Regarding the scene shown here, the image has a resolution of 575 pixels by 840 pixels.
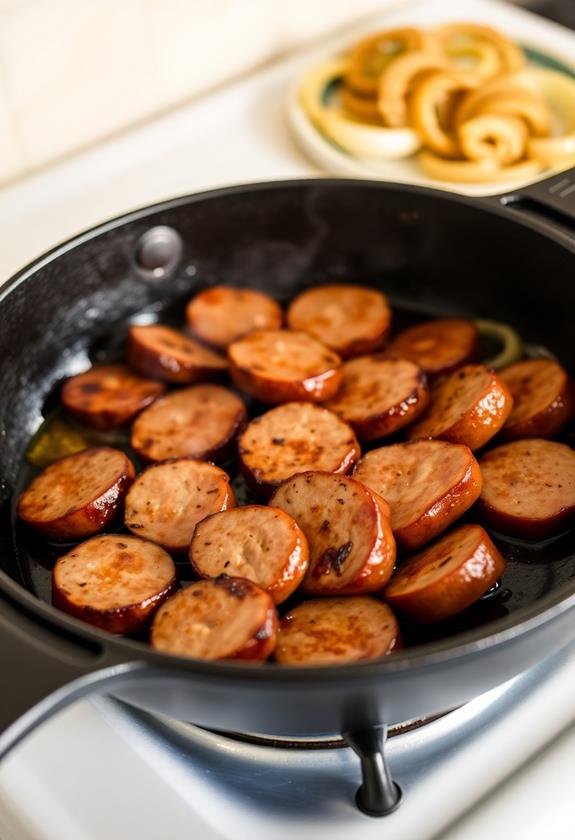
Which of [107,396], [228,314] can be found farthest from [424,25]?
[107,396]

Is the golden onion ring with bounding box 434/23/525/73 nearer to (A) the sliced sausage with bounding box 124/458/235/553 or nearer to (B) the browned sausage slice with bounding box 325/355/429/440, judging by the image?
(B) the browned sausage slice with bounding box 325/355/429/440

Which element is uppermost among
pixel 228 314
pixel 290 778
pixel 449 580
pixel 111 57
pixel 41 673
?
pixel 111 57

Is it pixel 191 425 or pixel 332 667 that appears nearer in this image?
pixel 332 667

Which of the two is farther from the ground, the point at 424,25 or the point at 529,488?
the point at 424,25

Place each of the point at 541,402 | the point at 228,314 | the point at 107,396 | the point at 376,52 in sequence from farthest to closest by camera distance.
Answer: the point at 376,52, the point at 228,314, the point at 107,396, the point at 541,402

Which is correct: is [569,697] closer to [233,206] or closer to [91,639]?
[91,639]

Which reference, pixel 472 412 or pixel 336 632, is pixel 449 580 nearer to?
pixel 336 632

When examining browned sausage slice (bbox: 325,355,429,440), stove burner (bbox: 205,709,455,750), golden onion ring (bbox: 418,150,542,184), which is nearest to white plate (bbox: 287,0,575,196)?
golden onion ring (bbox: 418,150,542,184)
